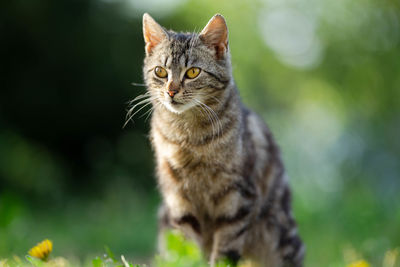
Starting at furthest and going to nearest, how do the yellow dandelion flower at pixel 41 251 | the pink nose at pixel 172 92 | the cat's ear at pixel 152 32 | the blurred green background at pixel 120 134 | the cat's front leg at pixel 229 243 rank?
1. the blurred green background at pixel 120 134
2. the cat's ear at pixel 152 32
3. the cat's front leg at pixel 229 243
4. the pink nose at pixel 172 92
5. the yellow dandelion flower at pixel 41 251

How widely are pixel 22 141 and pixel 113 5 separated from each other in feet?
7.65

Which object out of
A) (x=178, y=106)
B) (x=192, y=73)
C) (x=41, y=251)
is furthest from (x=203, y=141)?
(x=41, y=251)

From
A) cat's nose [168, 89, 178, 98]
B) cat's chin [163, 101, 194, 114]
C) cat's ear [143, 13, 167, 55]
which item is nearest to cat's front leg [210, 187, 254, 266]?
cat's chin [163, 101, 194, 114]

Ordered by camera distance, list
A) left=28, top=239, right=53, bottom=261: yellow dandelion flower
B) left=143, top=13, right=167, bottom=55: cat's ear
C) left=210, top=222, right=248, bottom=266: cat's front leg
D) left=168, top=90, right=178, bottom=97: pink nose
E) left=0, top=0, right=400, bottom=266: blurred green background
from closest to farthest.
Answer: left=28, top=239, right=53, bottom=261: yellow dandelion flower < left=168, top=90, right=178, bottom=97: pink nose < left=210, top=222, right=248, bottom=266: cat's front leg < left=143, top=13, right=167, bottom=55: cat's ear < left=0, top=0, right=400, bottom=266: blurred green background

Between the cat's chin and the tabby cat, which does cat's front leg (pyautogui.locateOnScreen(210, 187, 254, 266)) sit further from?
the cat's chin

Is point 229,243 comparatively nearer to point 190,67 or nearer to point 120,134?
point 190,67

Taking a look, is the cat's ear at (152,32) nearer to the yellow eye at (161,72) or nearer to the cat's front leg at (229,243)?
the yellow eye at (161,72)

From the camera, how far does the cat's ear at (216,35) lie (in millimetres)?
2745

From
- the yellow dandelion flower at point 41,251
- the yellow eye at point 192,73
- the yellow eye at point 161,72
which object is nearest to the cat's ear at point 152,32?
the yellow eye at point 161,72

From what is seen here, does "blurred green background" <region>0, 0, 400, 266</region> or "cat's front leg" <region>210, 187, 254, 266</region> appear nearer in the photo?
"cat's front leg" <region>210, 187, 254, 266</region>

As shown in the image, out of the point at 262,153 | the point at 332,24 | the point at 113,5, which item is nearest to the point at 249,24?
the point at 332,24

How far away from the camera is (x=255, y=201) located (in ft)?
9.43

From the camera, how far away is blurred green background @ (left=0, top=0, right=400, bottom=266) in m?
4.94

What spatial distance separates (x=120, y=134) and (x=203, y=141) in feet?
12.6
